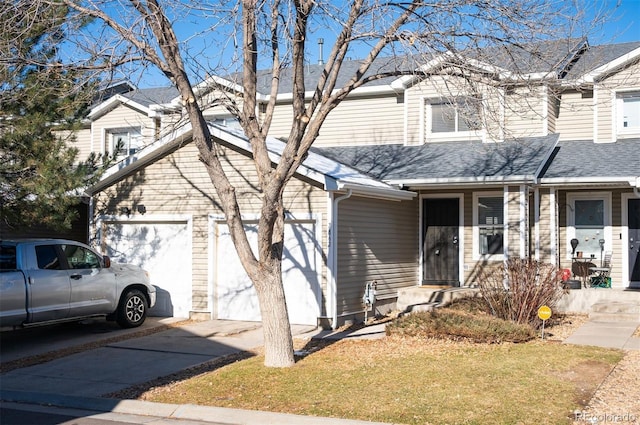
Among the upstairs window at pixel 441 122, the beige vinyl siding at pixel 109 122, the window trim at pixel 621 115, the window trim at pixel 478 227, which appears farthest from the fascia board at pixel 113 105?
the window trim at pixel 621 115

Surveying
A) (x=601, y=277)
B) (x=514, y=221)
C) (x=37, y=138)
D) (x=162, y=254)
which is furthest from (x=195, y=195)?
(x=601, y=277)

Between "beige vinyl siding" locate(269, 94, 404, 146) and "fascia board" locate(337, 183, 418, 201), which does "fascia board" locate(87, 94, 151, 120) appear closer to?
"beige vinyl siding" locate(269, 94, 404, 146)

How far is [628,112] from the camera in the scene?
60.1ft

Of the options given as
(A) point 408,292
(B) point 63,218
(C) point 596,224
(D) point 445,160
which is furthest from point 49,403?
(C) point 596,224

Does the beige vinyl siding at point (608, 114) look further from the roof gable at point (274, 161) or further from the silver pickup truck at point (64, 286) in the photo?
the silver pickup truck at point (64, 286)

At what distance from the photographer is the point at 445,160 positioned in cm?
1777

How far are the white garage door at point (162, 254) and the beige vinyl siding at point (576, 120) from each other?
10139mm

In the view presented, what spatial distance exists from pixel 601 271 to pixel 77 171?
11693 mm

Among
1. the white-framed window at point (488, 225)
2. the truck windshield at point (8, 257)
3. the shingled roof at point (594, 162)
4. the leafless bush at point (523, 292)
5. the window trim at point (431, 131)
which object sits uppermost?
the window trim at point (431, 131)

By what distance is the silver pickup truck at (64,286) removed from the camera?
12.2 metres

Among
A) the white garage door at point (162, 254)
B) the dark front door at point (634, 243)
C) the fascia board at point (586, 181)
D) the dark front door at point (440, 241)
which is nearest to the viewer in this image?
the fascia board at point (586, 181)

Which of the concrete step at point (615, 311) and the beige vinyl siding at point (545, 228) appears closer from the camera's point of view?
the concrete step at point (615, 311)

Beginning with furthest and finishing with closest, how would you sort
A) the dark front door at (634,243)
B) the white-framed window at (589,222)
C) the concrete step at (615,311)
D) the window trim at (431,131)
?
the window trim at (431,131)
the white-framed window at (589,222)
the dark front door at (634,243)
the concrete step at (615,311)

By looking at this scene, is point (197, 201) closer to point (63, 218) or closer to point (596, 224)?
point (63, 218)
